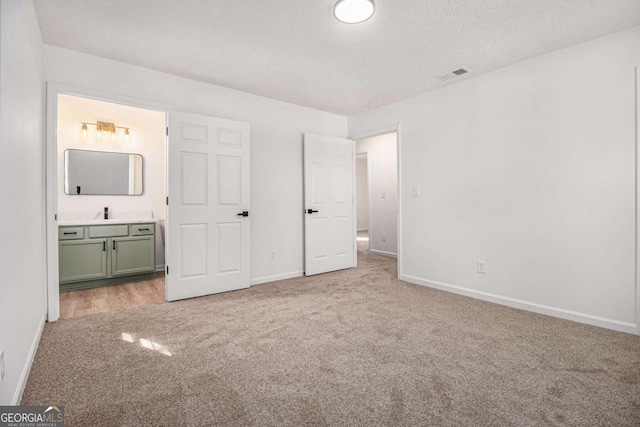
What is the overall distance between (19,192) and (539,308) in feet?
13.5

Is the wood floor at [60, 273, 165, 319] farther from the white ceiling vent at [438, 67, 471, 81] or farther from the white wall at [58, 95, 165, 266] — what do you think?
the white ceiling vent at [438, 67, 471, 81]

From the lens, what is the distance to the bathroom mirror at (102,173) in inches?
177

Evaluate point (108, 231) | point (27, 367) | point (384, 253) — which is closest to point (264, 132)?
point (108, 231)

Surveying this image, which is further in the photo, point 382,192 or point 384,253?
point 382,192

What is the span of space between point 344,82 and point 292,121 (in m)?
1.06

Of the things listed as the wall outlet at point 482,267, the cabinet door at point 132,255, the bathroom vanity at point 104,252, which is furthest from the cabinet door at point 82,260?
the wall outlet at point 482,267

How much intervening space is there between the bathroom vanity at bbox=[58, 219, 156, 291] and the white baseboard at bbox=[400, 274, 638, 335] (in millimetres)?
3730

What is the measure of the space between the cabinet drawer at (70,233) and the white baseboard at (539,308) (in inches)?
169

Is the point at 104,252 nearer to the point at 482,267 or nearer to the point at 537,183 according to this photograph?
the point at 482,267

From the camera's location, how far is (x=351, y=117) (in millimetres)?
5027

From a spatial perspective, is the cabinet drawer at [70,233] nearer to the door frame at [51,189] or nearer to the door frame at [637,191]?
the door frame at [51,189]

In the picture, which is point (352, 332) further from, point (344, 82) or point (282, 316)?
point (344, 82)

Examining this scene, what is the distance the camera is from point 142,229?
4387 mm

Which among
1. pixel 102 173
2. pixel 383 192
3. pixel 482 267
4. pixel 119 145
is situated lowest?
pixel 482 267
